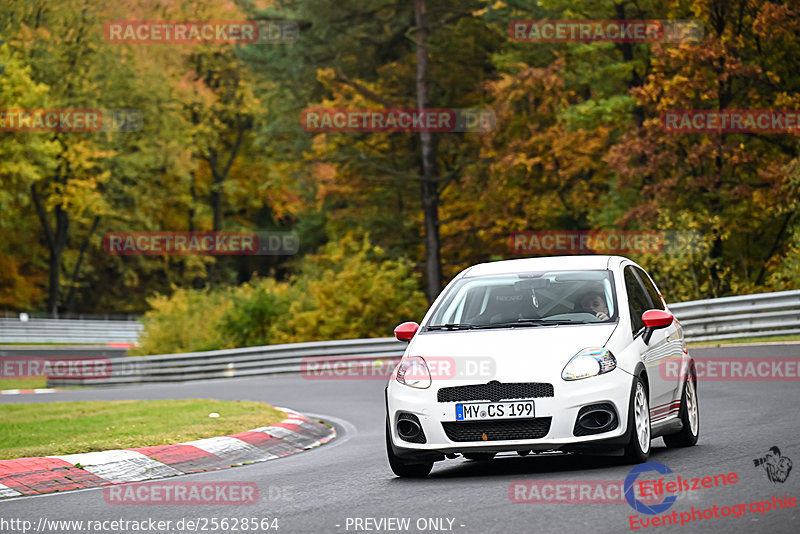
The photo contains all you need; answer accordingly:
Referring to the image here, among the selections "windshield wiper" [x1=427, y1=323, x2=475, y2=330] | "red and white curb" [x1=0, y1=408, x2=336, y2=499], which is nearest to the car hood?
"windshield wiper" [x1=427, y1=323, x2=475, y2=330]

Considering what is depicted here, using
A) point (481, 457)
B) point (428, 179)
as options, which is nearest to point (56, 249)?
point (428, 179)

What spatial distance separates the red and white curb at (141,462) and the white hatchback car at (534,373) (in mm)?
2823

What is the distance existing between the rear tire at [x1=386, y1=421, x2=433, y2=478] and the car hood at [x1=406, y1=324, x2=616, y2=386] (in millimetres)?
727

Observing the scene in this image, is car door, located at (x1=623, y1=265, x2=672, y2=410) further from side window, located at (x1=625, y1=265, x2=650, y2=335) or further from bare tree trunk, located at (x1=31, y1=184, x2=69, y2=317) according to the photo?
bare tree trunk, located at (x1=31, y1=184, x2=69, y2=317)

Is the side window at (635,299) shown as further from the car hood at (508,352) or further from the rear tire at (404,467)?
the rear tire at (404,467)

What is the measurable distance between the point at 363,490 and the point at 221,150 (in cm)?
6741

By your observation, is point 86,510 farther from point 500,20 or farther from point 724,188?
point 500,20

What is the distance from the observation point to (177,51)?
229 feet

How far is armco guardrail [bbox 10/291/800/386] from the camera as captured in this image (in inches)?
886

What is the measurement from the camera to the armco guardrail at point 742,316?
22109 mm

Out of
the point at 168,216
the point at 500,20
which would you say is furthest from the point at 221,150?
the point at 500,20

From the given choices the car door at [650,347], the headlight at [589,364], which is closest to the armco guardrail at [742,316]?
the car door at [650,347]

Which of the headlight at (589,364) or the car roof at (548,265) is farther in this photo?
the car roof at (548,265)

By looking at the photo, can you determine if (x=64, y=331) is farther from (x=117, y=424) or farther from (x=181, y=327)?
(x=117, y=424)
